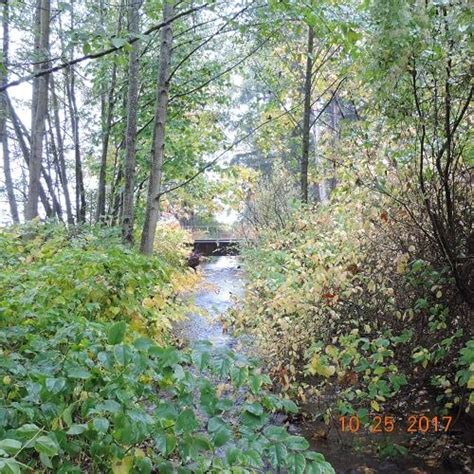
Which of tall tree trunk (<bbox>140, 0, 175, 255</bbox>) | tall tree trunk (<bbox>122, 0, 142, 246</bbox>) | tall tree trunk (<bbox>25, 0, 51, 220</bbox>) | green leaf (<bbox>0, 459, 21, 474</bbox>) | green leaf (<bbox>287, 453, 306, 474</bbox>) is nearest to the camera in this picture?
green leaf (<bbox>0, 459, 21, 474</bbox>)

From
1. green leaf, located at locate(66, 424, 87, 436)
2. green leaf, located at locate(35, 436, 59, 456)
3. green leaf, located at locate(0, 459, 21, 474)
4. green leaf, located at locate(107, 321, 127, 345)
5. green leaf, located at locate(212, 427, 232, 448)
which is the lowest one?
green leaf, located at locate(212, 427, 232, 448)

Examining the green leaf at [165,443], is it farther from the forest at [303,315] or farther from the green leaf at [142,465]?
the green leaf at [142,465]

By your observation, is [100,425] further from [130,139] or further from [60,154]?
[60,154]

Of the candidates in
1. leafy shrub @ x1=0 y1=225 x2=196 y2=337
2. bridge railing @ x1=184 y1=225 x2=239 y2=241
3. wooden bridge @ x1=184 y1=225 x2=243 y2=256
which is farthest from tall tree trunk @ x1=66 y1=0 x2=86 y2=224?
bridge railing @ x1=184 y1=225 x2=239 y2=241

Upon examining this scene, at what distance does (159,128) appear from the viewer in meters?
4.77

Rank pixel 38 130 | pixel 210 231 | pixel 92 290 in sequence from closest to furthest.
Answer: pixel 92 290
pixel 38 130
pixel 210 231

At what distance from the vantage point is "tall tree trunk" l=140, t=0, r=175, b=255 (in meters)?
4.74

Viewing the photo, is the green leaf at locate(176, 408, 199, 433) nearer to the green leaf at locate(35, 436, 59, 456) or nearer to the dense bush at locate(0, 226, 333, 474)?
the dense bush at locate(0, 226, 333, 474)

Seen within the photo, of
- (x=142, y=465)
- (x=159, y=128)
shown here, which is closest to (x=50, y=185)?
(x=159, y=128)

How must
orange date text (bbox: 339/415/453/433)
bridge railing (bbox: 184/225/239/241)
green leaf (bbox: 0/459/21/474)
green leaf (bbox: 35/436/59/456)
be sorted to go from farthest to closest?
bridge railing (bbox: 184/225/239/241)
orange date text (bbox: 339/415/453/433)
green leaf (bbox: 35/436/59/456)
green leaf (bbox: 0/459/21/474)

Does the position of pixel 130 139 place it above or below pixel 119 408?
above

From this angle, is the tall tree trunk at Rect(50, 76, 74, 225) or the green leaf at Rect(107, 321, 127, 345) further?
the tall tree trunk at Rect(50, 76, 74, 225)

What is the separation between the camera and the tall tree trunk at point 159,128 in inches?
187

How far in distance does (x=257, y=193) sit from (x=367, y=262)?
8.09 meters
